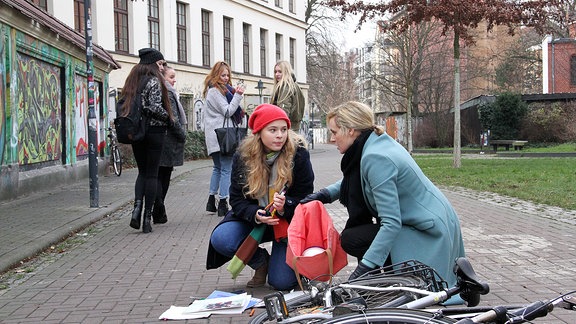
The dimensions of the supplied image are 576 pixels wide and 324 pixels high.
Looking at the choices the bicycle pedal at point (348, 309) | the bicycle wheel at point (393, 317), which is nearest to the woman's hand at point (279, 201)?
the bicycle pedal at point (348, 309)

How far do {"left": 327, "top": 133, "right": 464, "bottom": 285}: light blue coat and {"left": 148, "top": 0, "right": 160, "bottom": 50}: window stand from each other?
28.5 metres

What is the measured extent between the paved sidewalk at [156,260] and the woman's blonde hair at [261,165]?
0.79m

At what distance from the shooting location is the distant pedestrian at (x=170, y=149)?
850 centimetres

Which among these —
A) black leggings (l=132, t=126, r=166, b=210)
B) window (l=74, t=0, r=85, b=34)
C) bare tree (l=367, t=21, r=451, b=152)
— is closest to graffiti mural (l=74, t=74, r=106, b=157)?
window (l=74, t=0, r=85, b=34)

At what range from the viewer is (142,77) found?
26.5 feet

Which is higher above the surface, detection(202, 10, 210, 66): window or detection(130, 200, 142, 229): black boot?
detection(202, 10, 210, 66): window

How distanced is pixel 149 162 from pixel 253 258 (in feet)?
10.7

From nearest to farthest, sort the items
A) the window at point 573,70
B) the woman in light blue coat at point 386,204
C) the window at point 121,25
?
the woman in light blue coat at point 386,204 < the window at point 121,25 < the window at point 573,70

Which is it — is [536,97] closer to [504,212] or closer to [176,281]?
[504,212]

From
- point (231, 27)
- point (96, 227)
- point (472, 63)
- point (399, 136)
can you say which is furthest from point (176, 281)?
point (472, 63)

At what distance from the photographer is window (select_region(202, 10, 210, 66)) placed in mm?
36312

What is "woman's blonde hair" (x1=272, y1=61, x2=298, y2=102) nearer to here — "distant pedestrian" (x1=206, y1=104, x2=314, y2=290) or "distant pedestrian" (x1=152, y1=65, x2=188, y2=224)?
"distant pedestrian" (x1=152, y1=65, x2=188, y2=224)

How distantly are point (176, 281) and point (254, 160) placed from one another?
128cm

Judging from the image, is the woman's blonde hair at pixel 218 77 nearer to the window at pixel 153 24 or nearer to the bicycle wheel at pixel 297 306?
the bicycle wheel at pixel 297 306
